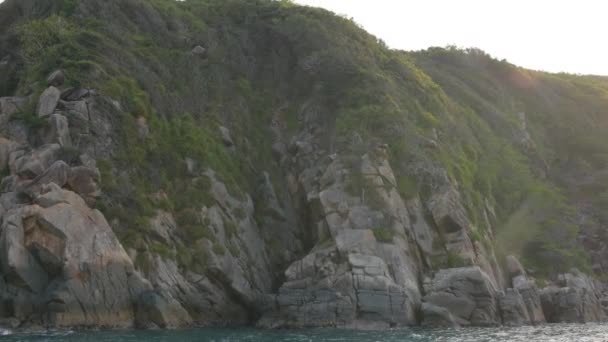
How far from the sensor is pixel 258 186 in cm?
6319

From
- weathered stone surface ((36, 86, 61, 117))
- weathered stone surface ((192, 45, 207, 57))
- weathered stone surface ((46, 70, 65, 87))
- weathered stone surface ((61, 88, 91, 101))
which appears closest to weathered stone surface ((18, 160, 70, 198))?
weathered stone surface ((36, 86, 61, 117))

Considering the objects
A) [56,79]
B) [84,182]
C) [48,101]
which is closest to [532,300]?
[84,182]

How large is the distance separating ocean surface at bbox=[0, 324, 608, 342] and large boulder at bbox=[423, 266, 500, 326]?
329cm

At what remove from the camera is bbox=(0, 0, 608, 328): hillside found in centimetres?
4322

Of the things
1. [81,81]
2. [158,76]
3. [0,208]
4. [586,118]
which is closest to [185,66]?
[158,76]

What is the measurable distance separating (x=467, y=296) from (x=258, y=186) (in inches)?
897

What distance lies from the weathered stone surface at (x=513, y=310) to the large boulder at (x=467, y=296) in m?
0.54

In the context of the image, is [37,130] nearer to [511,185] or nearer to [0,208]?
[0,208]

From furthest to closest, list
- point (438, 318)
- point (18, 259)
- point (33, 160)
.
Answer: point (438, 318), point (33, 160), point (18, 259)

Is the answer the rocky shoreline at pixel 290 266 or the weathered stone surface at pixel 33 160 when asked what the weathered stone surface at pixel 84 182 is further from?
the weathered stone surface at pixel 33 160

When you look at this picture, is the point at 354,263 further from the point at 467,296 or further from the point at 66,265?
the point at 66,265

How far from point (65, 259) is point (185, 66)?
3497 cm

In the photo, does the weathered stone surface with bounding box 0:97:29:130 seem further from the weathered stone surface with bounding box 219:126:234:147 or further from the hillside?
the weathered stone surface with bounding box 219:126:234:147

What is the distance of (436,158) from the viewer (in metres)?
67.2
